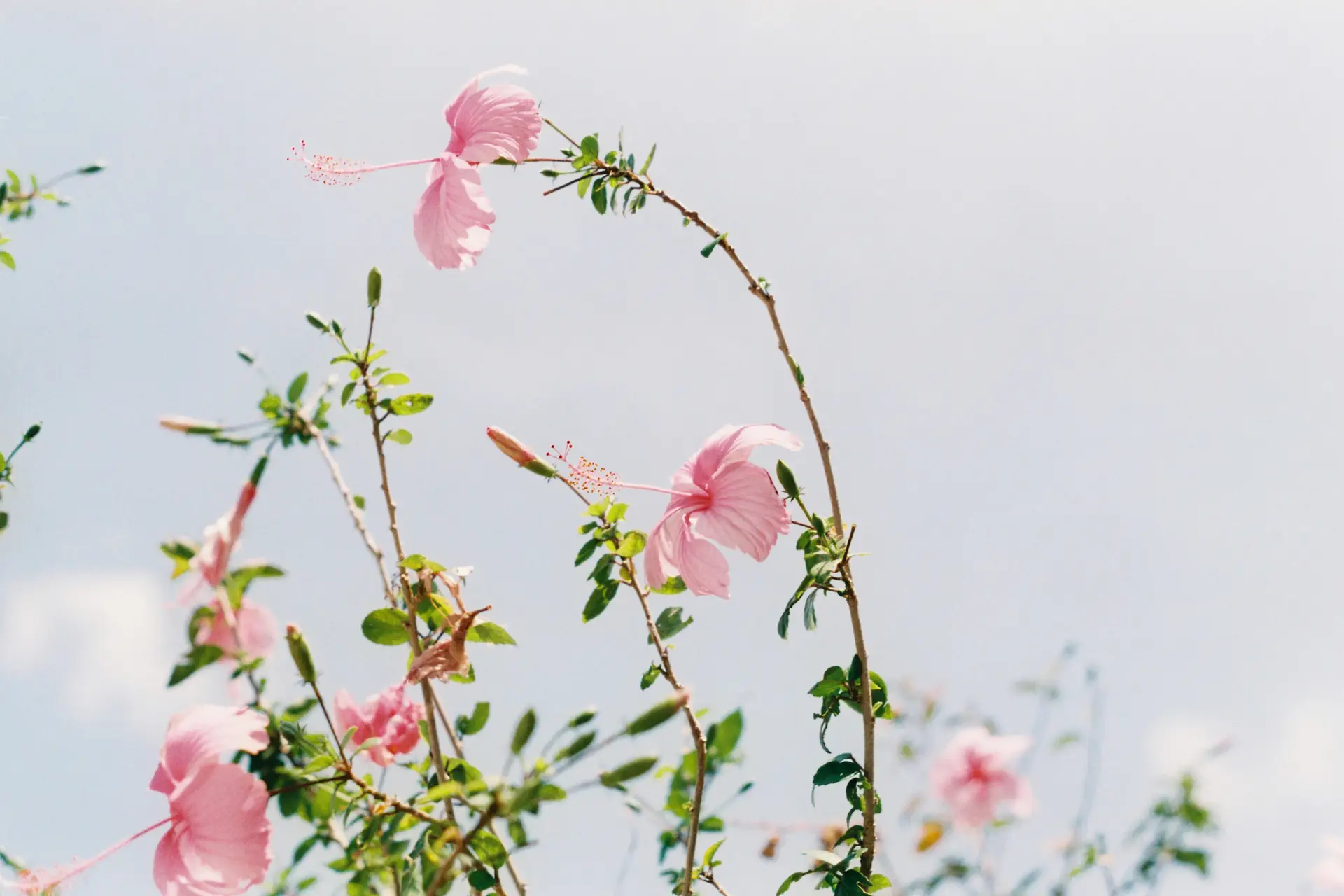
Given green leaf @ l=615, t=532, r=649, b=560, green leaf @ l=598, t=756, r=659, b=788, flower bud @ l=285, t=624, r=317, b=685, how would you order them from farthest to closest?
green leaf @ l=615, t=532, r=649, b=560 → flower bud @ l=285, t=624, r=317, b=685 → green leaf @ l=598, t=756, r=659, b=788

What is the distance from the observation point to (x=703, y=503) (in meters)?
1.44

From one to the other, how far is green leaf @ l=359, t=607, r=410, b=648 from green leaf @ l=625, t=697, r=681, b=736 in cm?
73

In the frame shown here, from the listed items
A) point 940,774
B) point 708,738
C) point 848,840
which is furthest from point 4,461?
point 940,774

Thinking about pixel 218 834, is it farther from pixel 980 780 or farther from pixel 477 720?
pixel 980 780

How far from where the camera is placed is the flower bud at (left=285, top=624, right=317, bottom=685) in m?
1.16

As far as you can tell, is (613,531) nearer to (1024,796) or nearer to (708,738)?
(708,738)

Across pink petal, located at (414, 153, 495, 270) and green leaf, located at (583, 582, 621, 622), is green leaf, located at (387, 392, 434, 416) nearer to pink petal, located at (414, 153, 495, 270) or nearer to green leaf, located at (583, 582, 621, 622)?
pink petal, located at (414, 153, 495, 270)

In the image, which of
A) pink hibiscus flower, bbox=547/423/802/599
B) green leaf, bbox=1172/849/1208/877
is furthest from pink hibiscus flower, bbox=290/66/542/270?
green leaf, bbox=1172/849/1208/877

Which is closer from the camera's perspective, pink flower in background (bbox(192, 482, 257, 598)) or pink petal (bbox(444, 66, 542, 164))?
pink flower in background (bbox(192, 482, 257, 598))

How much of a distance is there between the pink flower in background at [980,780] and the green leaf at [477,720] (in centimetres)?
105

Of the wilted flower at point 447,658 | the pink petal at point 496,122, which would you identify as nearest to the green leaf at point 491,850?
the wilted flower at point 447,658

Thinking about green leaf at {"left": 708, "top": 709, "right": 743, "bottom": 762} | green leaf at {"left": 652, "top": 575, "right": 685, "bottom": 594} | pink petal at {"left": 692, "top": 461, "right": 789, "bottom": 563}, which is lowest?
green leaf at {"left": 708, "top": 709, "right": 743, "bottom": 762}

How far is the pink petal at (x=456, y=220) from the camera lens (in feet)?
5.12

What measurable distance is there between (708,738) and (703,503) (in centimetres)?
38
